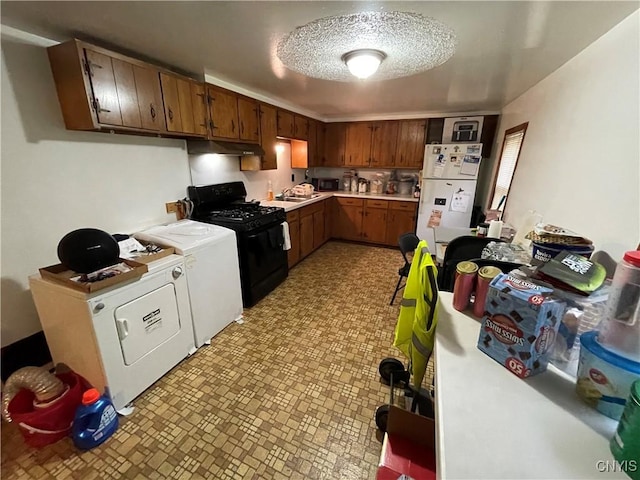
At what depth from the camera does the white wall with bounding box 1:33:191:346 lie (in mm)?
1711

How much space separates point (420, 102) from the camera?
3.70m

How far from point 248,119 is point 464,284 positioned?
2.92m

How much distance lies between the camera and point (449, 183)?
4.11 m

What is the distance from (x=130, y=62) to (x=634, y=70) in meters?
3.06

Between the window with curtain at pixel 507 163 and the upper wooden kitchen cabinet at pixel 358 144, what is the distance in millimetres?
2124

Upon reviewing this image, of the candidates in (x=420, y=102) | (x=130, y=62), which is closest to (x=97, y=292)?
(x=130, y=62)

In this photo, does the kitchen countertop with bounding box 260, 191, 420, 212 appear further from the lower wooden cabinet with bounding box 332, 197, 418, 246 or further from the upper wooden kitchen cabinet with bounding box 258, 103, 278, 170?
the upper wooden kitchen cabinet with bounding box 258, 103, 278, 170

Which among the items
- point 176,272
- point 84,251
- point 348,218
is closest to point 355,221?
point 348,218

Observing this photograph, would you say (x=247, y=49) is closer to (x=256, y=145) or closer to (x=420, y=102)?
(x=256, y=145)

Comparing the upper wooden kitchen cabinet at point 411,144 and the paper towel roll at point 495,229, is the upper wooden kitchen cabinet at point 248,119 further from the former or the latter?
the paper towel roll at point 495,229

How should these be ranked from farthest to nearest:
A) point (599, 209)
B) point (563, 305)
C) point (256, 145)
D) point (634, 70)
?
point (256, 145)
point (599, 209)
point (634, 70)
point (563, 305)

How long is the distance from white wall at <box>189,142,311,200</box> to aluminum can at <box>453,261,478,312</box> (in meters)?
2.80

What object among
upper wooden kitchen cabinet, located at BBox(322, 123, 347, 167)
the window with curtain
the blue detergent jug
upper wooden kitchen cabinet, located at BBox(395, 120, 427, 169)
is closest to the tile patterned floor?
the blue detergent jug

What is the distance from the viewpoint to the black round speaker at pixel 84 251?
5.07 feet
